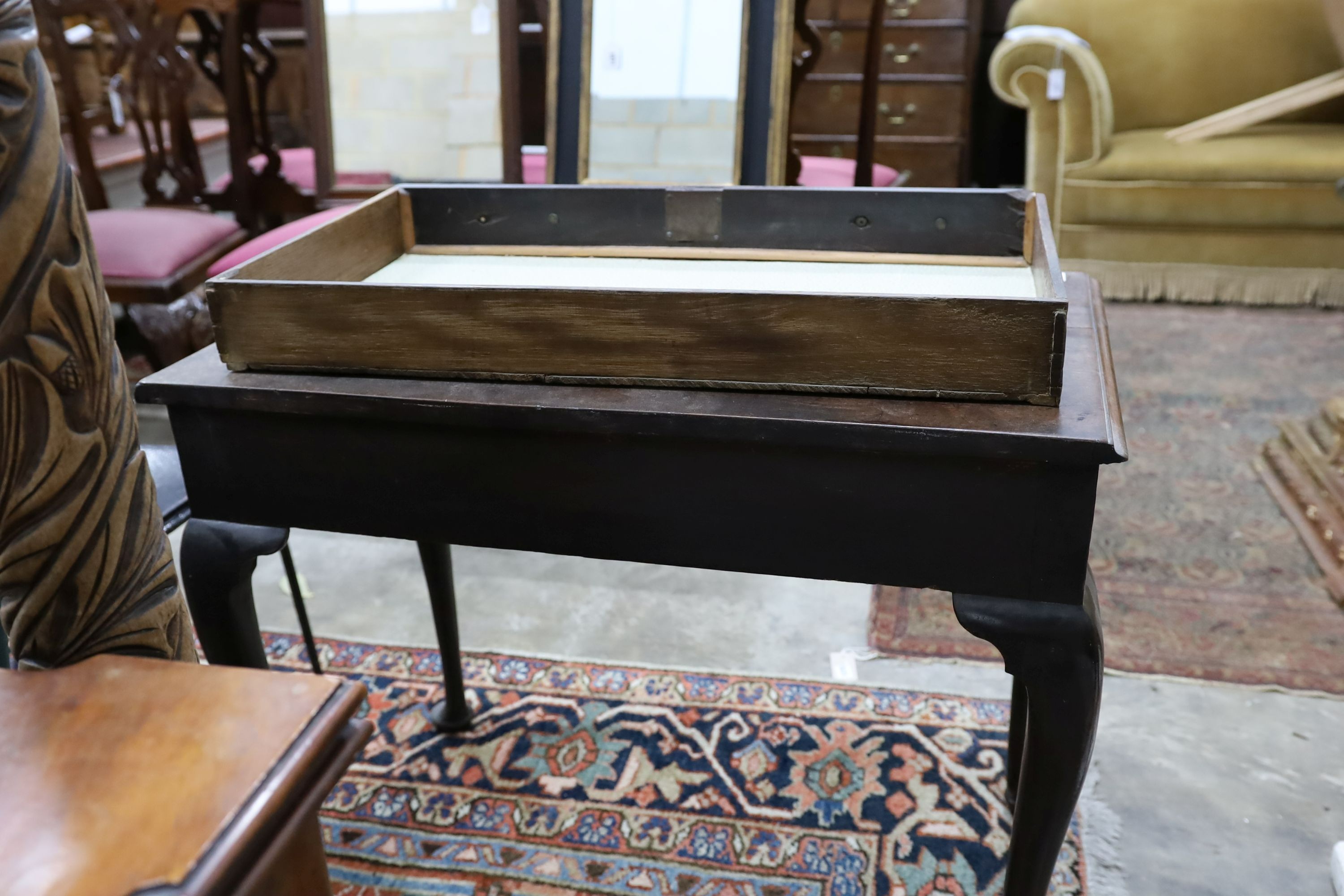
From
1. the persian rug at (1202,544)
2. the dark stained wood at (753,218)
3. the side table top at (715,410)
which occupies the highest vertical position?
the dark stained wood at (753,218)

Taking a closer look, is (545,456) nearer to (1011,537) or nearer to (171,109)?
(1011,537)

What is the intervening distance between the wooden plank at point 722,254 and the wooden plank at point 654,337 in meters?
0.34

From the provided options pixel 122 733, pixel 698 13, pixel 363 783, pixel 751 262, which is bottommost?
pixel 363 783

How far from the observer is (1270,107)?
315cm

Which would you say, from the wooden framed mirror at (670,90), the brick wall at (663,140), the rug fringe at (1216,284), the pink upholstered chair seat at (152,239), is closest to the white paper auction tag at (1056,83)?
the rug fringe at (1216,284)

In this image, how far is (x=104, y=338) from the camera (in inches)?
25.2

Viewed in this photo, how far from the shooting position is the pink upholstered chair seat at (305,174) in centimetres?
271

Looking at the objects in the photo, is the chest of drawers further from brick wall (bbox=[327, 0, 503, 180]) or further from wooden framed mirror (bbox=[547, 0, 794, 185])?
wooden framed mirror (bbox=[547, 0, 794, 185])

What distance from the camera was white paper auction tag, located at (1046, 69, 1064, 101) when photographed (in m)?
3.61

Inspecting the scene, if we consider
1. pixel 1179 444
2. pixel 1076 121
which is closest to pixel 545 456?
pixel 1179 444

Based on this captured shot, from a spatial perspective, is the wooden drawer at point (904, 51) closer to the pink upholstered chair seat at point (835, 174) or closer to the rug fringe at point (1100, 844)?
the pink upholstered chair seat at point (835, 174)

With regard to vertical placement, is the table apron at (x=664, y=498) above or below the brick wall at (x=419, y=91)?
below

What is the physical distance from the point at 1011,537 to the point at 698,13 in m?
1.65

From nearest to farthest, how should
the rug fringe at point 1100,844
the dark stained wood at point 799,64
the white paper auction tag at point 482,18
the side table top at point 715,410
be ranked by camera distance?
the side table top at point 715,410
the rug fringe at point 1100,844
the dark stained wood at point 799,64
the white paper auction tag at point 482,18
